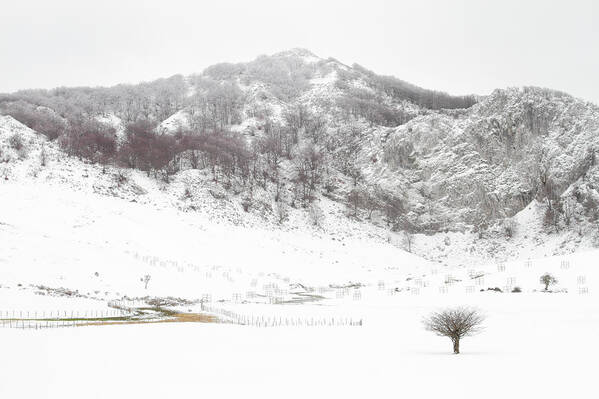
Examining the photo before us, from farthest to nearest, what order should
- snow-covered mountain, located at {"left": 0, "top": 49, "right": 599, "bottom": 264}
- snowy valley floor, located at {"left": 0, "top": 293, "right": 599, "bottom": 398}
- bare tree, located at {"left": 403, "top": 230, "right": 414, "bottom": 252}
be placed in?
bare tree, located at {"left": 403, "top": 230, "right": 414, "bottom": 252} < snow-covered mountain, located at {"left": 0, "top": 49, "right": 599, "bottom": 264} < snowy valley floor, located at {"left": 0, "top": 293, "right": 599, "bottom": 398}

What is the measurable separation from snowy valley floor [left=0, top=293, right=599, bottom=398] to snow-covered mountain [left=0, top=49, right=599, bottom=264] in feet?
153

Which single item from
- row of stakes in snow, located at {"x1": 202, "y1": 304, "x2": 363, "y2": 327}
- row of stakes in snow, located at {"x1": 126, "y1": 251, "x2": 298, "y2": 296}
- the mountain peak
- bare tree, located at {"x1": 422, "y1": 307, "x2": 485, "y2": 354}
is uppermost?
the mountain peak

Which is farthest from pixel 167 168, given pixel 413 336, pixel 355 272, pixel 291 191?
pixel 413 336

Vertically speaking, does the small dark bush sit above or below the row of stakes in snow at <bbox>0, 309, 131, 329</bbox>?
above

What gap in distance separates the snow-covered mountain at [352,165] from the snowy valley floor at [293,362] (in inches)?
1837

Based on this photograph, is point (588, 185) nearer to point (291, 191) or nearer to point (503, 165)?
point (503, 165)

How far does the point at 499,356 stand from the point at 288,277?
39385mm

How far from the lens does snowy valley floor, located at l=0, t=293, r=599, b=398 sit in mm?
11586

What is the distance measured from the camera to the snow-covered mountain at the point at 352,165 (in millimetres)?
67375

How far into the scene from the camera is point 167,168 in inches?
2992

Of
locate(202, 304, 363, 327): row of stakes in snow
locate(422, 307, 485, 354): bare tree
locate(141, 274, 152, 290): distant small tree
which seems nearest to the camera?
locate(422, 307, 485, 354): bare tree

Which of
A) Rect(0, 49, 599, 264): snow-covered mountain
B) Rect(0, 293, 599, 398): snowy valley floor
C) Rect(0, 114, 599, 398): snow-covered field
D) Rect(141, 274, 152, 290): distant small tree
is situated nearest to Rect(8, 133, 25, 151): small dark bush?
Rect(0, 49, 599, 264): snow-covered mountain

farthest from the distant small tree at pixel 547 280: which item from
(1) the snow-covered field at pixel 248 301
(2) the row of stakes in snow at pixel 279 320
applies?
(2) the row of stakes in snow at pixel 279 320

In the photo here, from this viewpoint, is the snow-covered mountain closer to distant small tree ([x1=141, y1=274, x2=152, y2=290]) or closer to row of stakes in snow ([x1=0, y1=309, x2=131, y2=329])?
distant small tree ([x1=141, y1=274, x2=152, y2=290])
